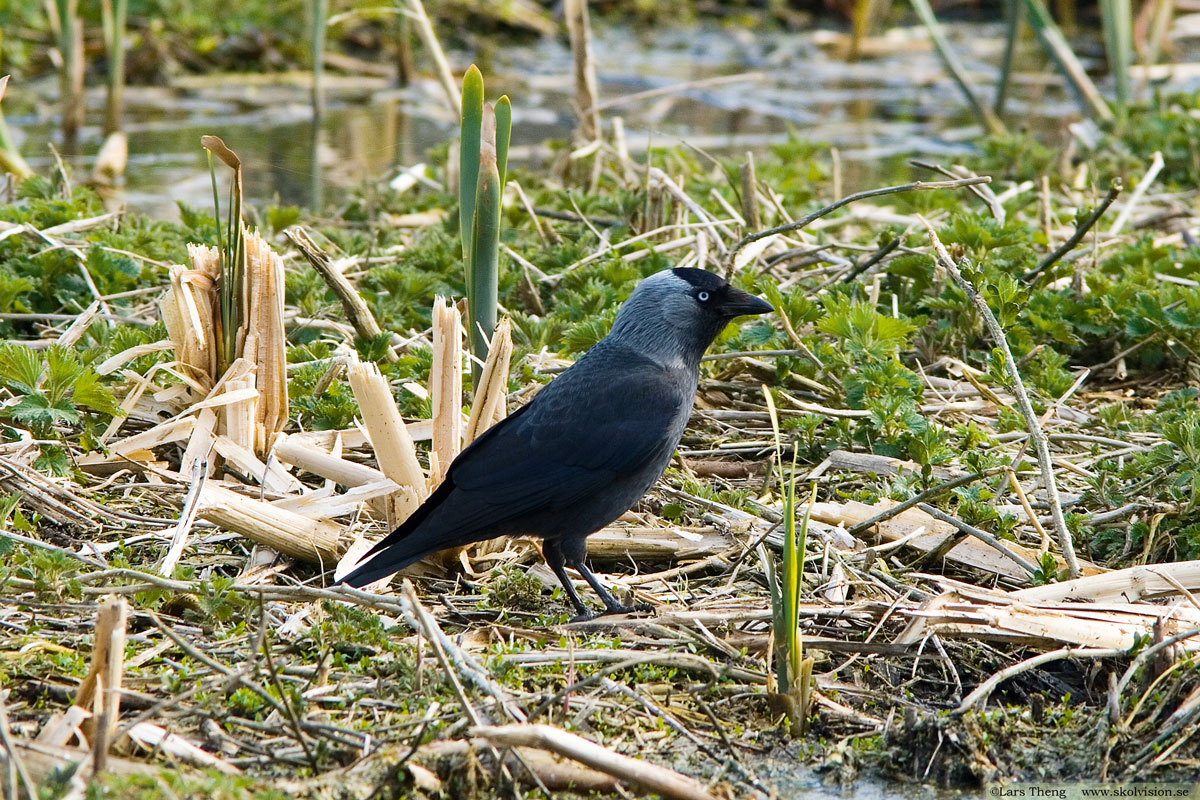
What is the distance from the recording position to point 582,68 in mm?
7074

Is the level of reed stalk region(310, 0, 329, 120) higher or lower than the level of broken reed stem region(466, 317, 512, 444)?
higher

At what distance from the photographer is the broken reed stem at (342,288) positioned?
14.1ft

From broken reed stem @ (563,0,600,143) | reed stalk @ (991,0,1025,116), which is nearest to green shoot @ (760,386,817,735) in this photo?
broken reed stem @ (563,0,600,143)

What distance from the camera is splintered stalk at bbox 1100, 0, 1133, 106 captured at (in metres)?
8.39

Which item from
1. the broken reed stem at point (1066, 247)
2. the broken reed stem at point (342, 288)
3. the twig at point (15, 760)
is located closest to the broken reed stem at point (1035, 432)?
the broken reed stem at point (1066, 247)

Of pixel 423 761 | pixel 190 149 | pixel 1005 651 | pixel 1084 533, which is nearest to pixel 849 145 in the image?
pixel 190 149

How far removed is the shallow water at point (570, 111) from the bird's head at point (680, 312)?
3606mm

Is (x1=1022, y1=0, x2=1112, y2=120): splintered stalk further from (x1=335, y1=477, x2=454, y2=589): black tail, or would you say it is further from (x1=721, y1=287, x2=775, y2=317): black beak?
(x1=335, y1=477, x2=454, y2=589): black tail

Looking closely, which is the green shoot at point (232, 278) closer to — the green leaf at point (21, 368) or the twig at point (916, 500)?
the green leaf at point (21, 368)

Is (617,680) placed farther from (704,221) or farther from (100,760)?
(704,221)

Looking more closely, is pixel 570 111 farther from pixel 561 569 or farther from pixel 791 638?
pixel 791 638

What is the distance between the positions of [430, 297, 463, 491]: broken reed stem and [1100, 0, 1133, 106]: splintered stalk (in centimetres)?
626

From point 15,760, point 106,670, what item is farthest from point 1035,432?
point 15,760

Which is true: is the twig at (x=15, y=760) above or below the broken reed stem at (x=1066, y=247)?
below
